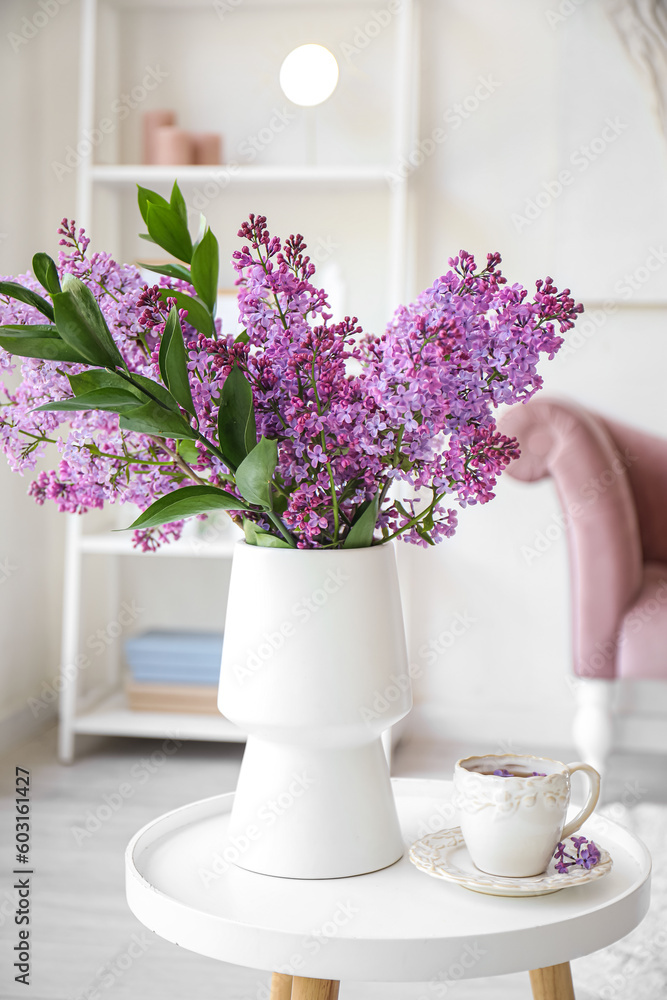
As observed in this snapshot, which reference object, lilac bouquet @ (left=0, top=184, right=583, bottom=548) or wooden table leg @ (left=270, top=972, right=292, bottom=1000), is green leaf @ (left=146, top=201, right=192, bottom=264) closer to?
lilac bouquet @ (left=0, top=184, right=583, bottom=548)

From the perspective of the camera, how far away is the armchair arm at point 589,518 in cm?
185

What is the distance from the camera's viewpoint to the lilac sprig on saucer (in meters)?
0.69

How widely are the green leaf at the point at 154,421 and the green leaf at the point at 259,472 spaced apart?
0.05 metres

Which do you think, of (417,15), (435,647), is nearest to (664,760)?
(435,647)

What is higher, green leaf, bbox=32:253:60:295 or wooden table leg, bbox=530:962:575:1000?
green leaf, bbox=32:253:60:295

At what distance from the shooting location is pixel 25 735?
2.40 m

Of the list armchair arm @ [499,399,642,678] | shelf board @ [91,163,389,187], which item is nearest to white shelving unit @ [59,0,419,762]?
shelf board @ [91,163,389,187]

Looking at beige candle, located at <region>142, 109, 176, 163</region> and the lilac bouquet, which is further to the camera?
beige candle, located at <region>142, 109, 176, 163</region>

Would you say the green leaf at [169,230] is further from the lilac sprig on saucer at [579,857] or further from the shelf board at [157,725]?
the shelf board at [157,725]

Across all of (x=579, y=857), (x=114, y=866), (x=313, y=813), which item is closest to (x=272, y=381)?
(x=313, y=813)

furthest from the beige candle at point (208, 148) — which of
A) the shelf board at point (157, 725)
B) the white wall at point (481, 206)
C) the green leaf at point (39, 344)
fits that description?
the green leaf at point (39, 344)

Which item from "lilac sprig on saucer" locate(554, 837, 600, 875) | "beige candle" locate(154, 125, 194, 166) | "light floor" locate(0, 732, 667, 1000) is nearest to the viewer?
"lilac sprig on saucer" locate(554, 837, 600, 875)

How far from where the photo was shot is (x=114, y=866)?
170cm

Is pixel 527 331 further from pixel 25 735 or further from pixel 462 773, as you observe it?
pixel 25 735
